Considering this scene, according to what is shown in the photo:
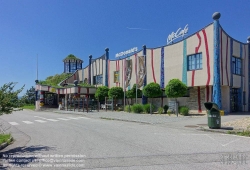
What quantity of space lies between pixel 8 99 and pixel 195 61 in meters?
21.1

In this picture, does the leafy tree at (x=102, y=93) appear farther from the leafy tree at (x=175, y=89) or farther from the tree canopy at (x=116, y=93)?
the leafy tree at (x=175, y=89)

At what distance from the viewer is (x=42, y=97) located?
44281 millimetres

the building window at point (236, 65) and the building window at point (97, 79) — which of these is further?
the building window at point (97, 79)

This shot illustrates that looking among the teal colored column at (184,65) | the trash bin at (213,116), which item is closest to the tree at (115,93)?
the teal colored column at (184,65)

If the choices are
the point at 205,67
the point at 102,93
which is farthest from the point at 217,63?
the point at 102,93

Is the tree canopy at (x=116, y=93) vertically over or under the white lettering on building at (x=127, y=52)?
under

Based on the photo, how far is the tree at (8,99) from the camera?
8711mm

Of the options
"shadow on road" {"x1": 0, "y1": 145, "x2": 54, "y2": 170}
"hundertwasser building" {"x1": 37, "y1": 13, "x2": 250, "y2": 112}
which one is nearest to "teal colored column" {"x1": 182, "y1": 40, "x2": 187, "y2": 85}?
"hundertwasser building" {"x1": 37, "y1": 13, "x2": 250, "y2": 112}

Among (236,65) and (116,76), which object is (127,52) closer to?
(116,76)

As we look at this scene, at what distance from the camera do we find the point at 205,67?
966 inches

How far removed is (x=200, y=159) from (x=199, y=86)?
65.7 ft

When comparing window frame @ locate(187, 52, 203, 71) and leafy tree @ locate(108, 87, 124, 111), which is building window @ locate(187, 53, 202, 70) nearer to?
window frame @ locate(187, 52, 203, 71)

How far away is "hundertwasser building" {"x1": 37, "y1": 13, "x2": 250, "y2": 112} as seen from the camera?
23.8 metres

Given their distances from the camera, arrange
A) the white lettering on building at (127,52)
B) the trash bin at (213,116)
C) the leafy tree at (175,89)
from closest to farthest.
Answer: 1. the trash bin at (213,116)
2. the leafy tree at (175,89)
3. the white lettering on building at (127,52)
